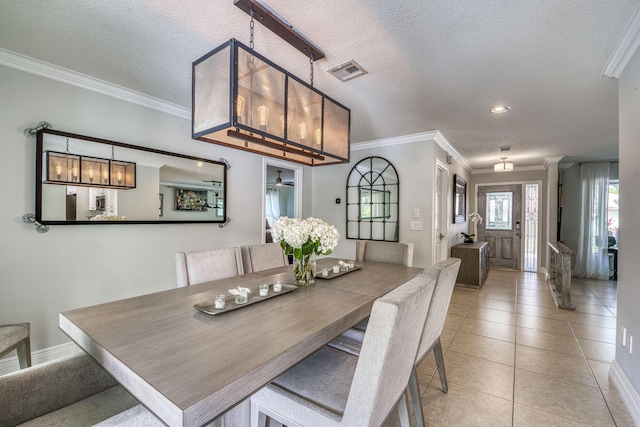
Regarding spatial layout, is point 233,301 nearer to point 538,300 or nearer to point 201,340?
point 201,340

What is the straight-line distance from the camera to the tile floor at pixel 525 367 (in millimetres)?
1765

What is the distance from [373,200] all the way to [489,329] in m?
2.17

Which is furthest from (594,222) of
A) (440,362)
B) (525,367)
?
(440,362)

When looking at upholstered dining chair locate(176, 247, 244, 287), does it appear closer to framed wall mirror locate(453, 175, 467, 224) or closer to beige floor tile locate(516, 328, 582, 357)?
beige floor tile locate(516, 328, 582, 357)

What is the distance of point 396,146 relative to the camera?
4070 mm

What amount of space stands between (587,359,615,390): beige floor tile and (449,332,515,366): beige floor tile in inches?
21.1

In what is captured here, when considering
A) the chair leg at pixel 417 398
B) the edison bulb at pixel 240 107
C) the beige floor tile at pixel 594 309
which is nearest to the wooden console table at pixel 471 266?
the beige floor tile at pixel 594 309

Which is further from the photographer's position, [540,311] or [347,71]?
[540,311]

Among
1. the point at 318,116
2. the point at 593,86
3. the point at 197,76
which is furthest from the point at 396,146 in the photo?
the point at 197,76

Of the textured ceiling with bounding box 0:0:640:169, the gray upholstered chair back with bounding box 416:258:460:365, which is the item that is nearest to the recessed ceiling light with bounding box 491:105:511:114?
the textured ceiling with bounding box 0:0:640:169

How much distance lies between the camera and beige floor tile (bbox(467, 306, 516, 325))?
3.34 metres

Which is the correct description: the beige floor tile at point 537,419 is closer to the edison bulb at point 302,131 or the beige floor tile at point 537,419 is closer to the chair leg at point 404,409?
the chair leg at point 404,409

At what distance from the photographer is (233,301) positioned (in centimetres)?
147

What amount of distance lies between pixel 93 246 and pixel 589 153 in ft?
23.4
